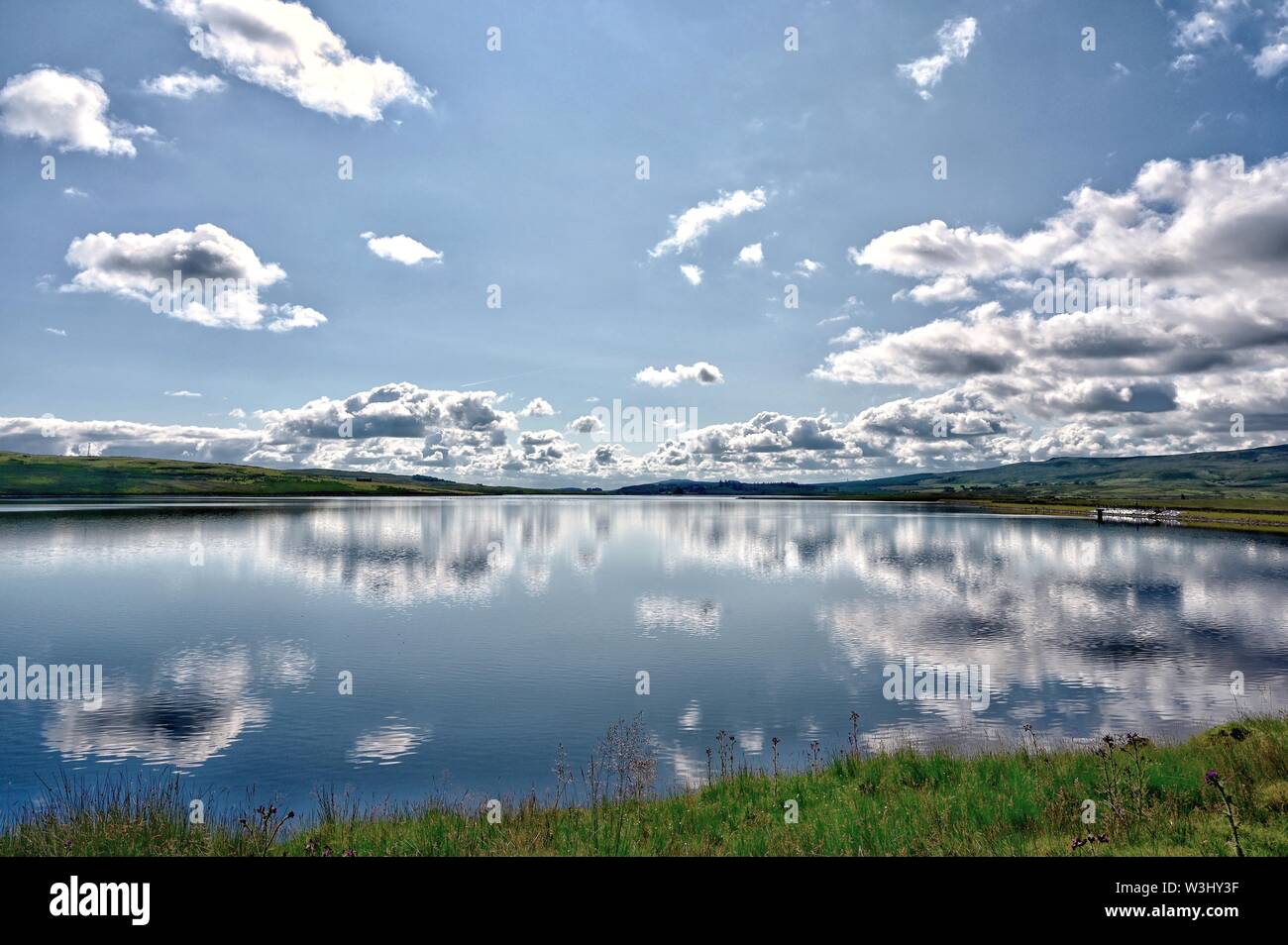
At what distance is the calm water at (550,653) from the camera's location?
2614cm

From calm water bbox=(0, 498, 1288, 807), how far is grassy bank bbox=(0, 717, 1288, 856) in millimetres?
4546

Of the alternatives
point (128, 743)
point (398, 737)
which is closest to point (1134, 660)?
point (398, 737)

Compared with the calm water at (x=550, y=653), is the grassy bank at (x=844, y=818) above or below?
above

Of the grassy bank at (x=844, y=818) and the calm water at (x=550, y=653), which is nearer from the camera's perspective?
the grassy bank at (x=844, y=818)

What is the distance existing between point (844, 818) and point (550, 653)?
27.8 metres

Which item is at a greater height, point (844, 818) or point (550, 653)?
point (844, 818)

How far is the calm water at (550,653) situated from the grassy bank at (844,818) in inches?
179

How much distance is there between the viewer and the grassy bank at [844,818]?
13.8m

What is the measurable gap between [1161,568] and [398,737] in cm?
9381

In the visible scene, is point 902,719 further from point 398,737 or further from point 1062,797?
point 398,737

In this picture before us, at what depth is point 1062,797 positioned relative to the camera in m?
16.8

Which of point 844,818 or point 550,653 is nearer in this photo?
point 844,818

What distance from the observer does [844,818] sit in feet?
53.2
